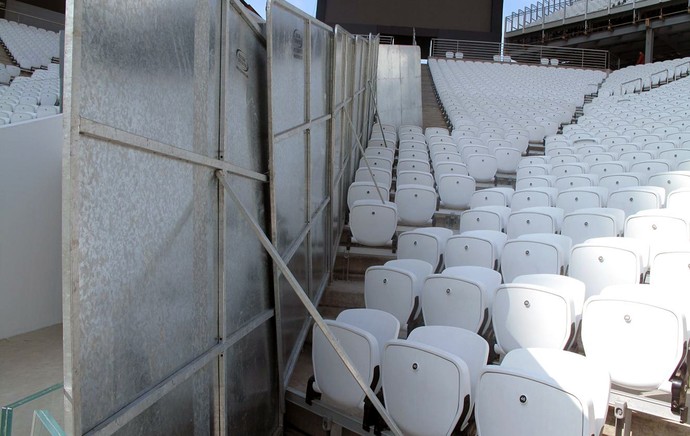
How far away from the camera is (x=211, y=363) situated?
2535mm

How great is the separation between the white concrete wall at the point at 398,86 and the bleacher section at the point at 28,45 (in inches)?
429

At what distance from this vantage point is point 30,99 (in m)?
11.0

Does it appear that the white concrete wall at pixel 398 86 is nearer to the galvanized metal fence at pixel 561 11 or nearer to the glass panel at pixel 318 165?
the glass panel at pixel 318 165

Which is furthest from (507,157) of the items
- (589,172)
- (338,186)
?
(338,186)

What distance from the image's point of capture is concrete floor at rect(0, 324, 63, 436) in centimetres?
324

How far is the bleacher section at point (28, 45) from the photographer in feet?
60.5

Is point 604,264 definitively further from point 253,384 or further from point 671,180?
point 671,180

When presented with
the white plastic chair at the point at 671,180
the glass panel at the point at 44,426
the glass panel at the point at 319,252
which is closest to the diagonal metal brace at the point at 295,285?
the glass panel at the point at 44,426

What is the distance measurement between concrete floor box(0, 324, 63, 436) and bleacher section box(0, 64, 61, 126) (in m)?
4.13

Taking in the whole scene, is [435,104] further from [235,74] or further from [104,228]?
[104,228]

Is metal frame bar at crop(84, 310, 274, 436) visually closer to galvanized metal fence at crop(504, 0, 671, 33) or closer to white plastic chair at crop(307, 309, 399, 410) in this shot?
white plastic chair at crop(307, 309, 399, 410)

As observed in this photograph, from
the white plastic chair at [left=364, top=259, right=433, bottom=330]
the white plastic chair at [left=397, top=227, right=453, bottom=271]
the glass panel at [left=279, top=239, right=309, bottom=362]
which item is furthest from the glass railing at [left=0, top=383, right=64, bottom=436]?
the white plastic chair at [left=397, top=227, right=453, bottom=271]

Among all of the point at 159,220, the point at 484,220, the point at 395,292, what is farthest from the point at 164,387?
the point at 484,220

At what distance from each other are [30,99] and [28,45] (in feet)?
34.2
